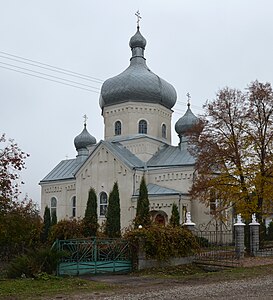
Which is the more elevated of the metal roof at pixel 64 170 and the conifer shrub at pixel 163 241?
the metal roof at pixel 64 170

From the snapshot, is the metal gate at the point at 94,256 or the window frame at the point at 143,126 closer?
the metal gate at the point at 94,256

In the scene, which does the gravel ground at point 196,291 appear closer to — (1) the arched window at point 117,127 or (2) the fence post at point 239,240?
(2) the fence post at point 239,240

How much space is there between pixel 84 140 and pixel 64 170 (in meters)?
2.96

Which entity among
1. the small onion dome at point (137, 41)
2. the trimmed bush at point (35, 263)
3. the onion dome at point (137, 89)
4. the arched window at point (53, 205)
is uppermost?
the small onion dome at point (137, 41)

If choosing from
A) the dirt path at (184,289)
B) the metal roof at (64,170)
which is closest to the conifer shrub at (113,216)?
the metal roof at (64,170)

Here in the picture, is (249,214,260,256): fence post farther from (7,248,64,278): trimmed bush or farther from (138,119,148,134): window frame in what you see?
(138,119,148,134): window frame

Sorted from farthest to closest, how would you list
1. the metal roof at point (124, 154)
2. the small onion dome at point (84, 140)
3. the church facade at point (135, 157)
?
the small onion dome at point (84, 140) → the metal roof at point (124, 154) → the church facade at point (135, 157)

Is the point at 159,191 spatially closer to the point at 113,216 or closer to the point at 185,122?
the point at 113,216

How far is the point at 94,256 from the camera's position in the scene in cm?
1617

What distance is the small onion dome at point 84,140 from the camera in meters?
40.5

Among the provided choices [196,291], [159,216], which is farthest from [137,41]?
[196,291]

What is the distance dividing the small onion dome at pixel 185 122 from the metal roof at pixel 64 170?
9176 mm

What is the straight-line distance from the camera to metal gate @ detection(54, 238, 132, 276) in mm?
15547

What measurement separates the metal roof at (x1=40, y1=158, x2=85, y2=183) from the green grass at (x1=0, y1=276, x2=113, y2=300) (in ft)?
80.7
